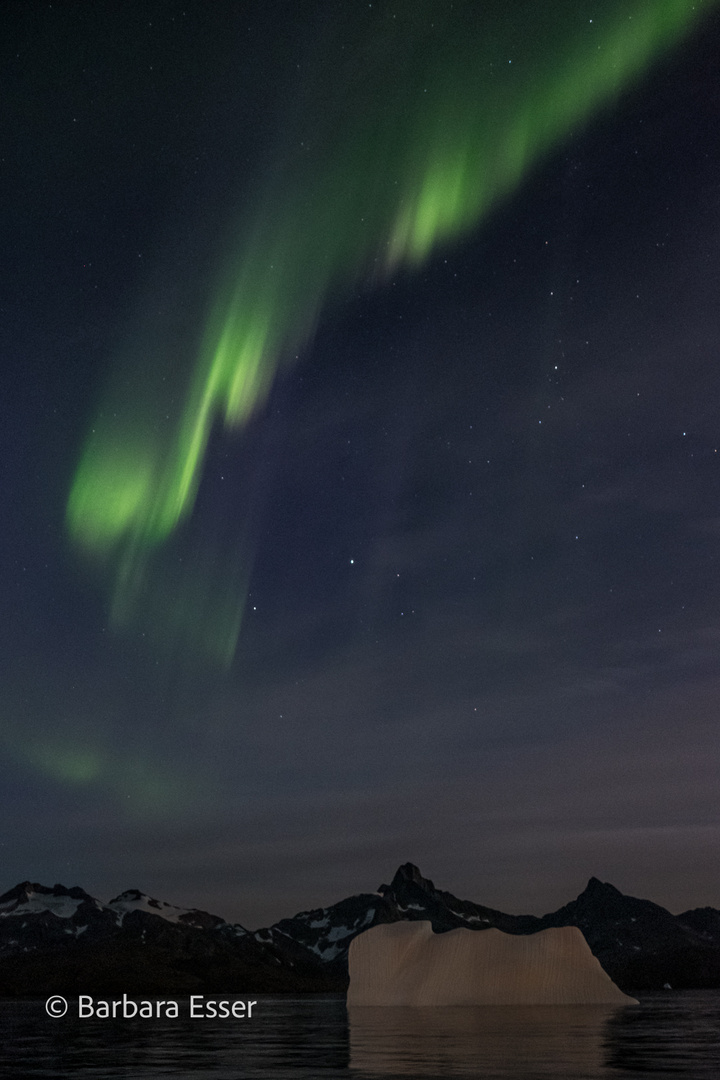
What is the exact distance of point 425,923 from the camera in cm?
12862

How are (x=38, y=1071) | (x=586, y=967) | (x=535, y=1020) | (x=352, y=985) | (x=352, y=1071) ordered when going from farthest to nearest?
(x=352, y=985), (x=586, y=967), (x=535, y=1020), (x=38, y=1071), (x=352, y=1071)

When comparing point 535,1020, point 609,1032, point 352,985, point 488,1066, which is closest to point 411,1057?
point 488,1066

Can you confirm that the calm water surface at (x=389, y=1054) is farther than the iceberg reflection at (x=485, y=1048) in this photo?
No

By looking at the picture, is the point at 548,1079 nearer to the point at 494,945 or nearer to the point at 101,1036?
the point at 101,1036

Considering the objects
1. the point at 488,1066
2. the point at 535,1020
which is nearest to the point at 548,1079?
the point at 488,1066

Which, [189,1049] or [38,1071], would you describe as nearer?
[38,1071]

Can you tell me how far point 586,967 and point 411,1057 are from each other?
83409 millimetres

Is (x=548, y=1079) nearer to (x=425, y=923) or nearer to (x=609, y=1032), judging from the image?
(x=609, y=1032)

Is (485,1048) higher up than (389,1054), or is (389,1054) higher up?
(389,1054)

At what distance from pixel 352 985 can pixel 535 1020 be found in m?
55.9

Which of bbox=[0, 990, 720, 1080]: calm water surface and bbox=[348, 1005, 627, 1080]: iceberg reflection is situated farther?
bbox=[348, 1005, 627, 1080]: iceberg reflection

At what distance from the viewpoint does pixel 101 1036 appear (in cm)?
6162

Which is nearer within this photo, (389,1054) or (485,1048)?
(389,1054)

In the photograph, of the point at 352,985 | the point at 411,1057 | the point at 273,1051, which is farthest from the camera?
the point at 352,985
